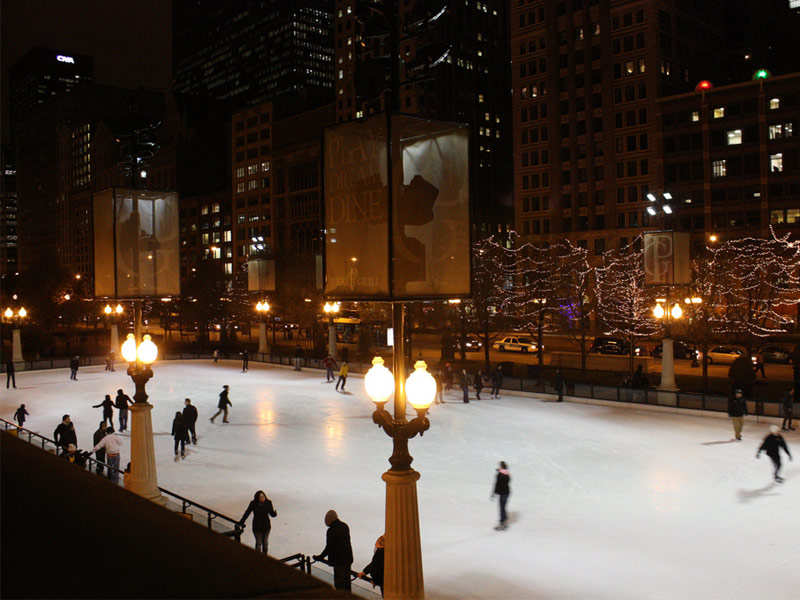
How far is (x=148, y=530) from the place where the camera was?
333 centimetres

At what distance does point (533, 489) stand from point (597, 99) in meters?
77.3

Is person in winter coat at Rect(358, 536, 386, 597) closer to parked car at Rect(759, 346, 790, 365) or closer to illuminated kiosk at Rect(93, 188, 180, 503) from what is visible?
illuminated kiosk at Rect(93, 188, 180, 503)

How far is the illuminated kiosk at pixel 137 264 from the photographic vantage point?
1345 centimetres

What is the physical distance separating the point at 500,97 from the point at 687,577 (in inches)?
4910

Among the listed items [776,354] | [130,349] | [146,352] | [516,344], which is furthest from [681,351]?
[146,352]

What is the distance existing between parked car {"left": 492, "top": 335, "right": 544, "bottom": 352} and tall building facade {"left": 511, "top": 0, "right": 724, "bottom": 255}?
26.9 meters

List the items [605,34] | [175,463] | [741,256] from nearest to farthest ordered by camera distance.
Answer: [175,463]
[741,256]
[605,34]

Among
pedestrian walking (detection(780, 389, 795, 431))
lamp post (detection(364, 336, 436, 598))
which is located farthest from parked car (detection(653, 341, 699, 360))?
lamp post (detection(364, 336, 436, 598))

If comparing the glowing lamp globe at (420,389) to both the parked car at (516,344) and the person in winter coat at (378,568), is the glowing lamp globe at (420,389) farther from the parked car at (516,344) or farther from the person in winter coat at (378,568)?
the parked car at (516,344)

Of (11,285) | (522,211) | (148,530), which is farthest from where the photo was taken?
(522,211)

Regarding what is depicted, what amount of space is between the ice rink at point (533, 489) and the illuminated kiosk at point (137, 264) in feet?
7.19

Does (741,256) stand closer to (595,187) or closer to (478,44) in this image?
(595,187)

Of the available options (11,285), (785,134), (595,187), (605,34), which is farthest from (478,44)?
(11,285)

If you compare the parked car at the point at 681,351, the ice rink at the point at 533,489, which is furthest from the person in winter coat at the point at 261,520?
the parked car at the point at 681,351
